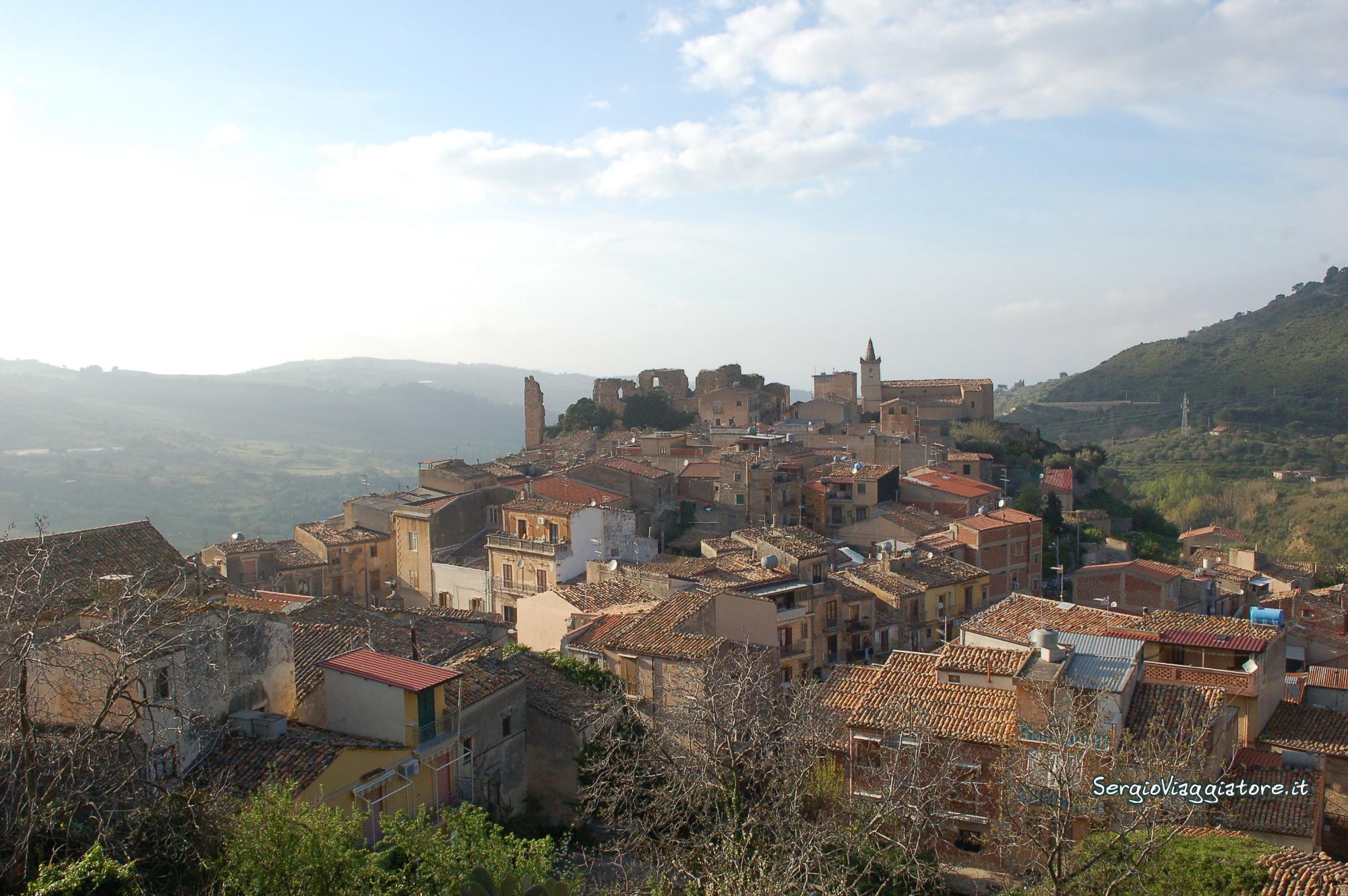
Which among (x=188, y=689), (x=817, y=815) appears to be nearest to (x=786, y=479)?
(x=817, y=815)

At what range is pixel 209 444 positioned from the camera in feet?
396

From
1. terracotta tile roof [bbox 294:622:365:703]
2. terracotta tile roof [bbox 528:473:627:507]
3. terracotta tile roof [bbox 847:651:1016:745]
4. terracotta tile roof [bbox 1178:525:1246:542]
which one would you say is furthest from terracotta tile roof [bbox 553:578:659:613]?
terracotta tile roof [bbox 1178:525:1246:542]

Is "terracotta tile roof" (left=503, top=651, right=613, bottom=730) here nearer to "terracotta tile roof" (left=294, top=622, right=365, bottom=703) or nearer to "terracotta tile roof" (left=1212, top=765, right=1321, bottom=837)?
"terracotta tile roof" (left=294, top=622, right=365, bottom=703)

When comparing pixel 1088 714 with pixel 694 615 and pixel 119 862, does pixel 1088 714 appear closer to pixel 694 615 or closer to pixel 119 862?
pixel 694 615

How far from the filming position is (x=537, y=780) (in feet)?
59.6

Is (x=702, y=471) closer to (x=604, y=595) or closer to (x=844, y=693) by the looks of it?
(x=604, y=595)

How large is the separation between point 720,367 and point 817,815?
5925cm

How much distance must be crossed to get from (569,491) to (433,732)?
22.3 m

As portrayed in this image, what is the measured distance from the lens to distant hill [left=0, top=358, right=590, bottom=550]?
3164 inches

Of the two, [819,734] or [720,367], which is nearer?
[819,734]

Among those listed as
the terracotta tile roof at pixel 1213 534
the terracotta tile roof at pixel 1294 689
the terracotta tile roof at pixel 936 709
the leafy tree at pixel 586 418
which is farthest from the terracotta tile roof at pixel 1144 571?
the leafy tree at pixel 586 418

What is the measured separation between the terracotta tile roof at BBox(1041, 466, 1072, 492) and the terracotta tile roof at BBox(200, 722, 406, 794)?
40682mm

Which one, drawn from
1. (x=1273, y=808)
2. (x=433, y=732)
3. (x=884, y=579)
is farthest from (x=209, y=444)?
(x=1273, y=808)

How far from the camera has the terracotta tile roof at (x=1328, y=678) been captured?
19.8m
